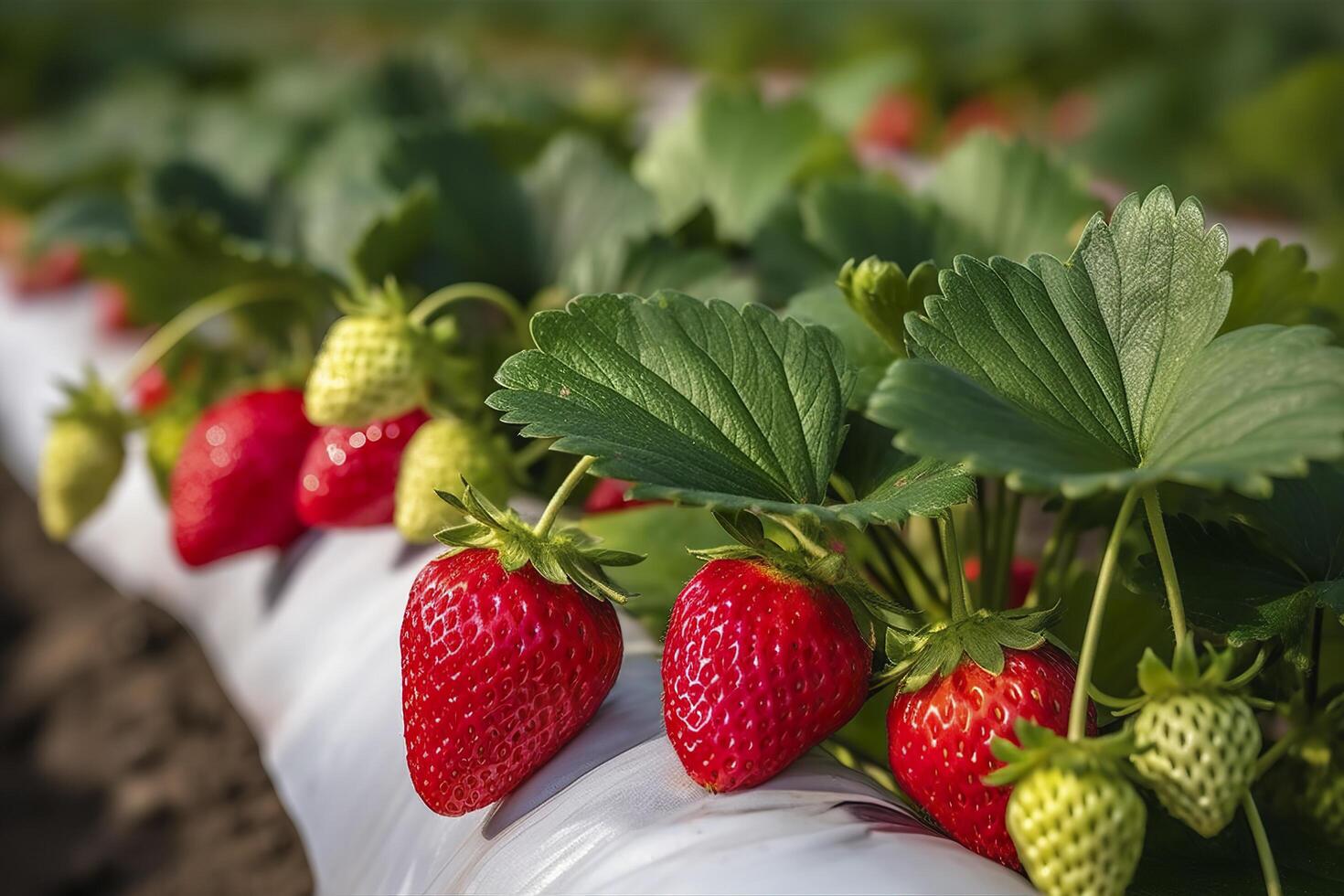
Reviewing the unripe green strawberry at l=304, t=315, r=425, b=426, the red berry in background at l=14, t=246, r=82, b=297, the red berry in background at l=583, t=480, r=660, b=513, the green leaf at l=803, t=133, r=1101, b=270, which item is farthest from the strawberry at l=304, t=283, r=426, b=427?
the red berry in background at l=14, t=246, r=82, b=297

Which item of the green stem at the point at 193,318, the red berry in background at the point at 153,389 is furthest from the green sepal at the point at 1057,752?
the red berry in background at the point at 153,389

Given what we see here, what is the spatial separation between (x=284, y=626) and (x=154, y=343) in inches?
7.5

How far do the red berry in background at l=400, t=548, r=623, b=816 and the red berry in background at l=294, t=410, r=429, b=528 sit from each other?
240 mm

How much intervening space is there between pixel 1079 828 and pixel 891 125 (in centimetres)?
159

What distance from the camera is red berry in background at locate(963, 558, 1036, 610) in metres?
0.59

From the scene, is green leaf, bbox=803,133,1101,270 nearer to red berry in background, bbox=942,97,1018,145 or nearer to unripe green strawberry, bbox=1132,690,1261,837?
unripe green strawberry, bbox=1132,690,1261,837

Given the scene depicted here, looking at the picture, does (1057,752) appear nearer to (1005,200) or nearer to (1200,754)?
(1200,754)

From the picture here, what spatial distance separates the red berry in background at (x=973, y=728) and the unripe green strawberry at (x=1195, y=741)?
3cm

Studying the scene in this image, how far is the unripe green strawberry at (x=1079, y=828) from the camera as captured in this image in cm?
35

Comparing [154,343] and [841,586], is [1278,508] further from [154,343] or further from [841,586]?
[154,343]

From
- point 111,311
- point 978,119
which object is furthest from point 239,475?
point 978,119

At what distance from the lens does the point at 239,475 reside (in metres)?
0.80

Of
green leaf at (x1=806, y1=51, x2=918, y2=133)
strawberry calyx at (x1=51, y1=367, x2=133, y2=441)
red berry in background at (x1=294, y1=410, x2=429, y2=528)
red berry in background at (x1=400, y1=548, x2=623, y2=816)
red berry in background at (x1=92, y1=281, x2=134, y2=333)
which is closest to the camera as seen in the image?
red berry in background at (x1=400, y1=548, x2=623, y2=816)

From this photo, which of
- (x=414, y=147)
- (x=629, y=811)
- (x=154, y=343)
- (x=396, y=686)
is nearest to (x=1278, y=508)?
(x=629, y=811)
